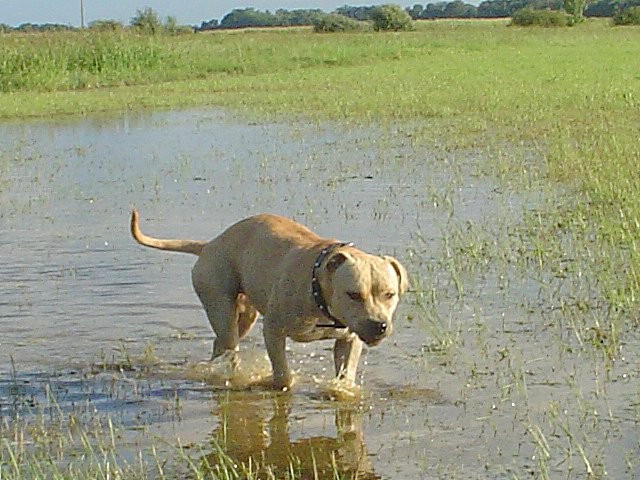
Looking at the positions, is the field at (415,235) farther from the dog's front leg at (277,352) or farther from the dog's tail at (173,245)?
the dog's tail at (173,245)

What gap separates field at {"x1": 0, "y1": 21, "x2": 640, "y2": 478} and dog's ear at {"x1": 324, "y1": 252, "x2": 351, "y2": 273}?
76cm

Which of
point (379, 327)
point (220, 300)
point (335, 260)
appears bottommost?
point (220, 300)

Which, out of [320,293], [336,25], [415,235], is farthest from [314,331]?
[336,25]

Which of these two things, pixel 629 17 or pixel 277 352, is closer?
pixel 277 352

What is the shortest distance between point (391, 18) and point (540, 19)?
846cm

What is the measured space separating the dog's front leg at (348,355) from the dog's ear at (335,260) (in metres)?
0.55

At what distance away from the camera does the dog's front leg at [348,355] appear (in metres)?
6.71

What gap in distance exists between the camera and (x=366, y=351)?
7.63 m

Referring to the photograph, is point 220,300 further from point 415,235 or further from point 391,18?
point 391,18

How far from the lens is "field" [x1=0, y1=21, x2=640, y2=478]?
5.89 meters

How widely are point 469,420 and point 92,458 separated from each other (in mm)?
1830

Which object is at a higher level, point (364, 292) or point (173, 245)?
point (364, 292)

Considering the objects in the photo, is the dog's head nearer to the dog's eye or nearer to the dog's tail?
the dog's eye

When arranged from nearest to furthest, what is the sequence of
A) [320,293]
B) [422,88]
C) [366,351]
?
[320,293] < [366,351] < [422,88]
